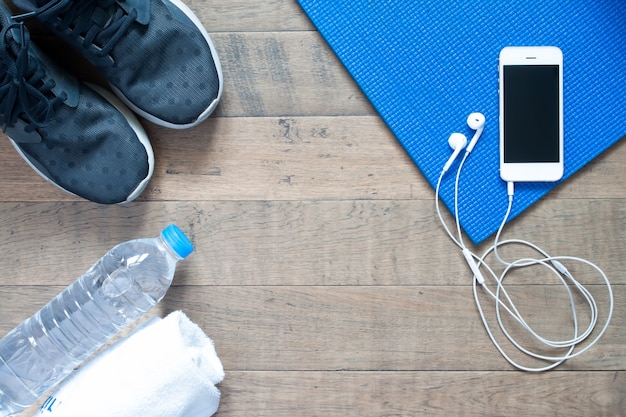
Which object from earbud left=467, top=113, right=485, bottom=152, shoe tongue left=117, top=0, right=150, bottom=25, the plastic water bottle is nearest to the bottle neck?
the plastic water bottle

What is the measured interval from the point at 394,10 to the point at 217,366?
0.54 metres

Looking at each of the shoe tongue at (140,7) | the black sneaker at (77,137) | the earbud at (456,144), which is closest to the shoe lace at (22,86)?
the black sneaker at (77,137)

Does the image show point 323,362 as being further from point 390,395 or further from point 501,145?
point 501,145

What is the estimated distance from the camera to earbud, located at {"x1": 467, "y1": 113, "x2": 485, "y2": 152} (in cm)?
77

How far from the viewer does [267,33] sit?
790 mm

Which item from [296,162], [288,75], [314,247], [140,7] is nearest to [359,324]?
[314,247]

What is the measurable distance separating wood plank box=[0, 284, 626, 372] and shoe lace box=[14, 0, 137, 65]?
341mm

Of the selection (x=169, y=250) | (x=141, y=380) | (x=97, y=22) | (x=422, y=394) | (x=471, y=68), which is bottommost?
(x=422, y=394)

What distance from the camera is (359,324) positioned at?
79 centimetres

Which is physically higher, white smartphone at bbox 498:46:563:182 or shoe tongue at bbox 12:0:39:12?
shoe tongue at bbox 12:0:39:12

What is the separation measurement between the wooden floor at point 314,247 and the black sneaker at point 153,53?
0.04 m

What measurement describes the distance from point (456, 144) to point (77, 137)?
1.66 ft

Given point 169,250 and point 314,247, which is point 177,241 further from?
point 314,247

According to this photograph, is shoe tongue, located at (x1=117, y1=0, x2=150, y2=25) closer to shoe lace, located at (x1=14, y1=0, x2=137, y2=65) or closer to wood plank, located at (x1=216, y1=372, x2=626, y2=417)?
shoe lace, located at (x1=14, y1=0, x2=137, y2=65)
